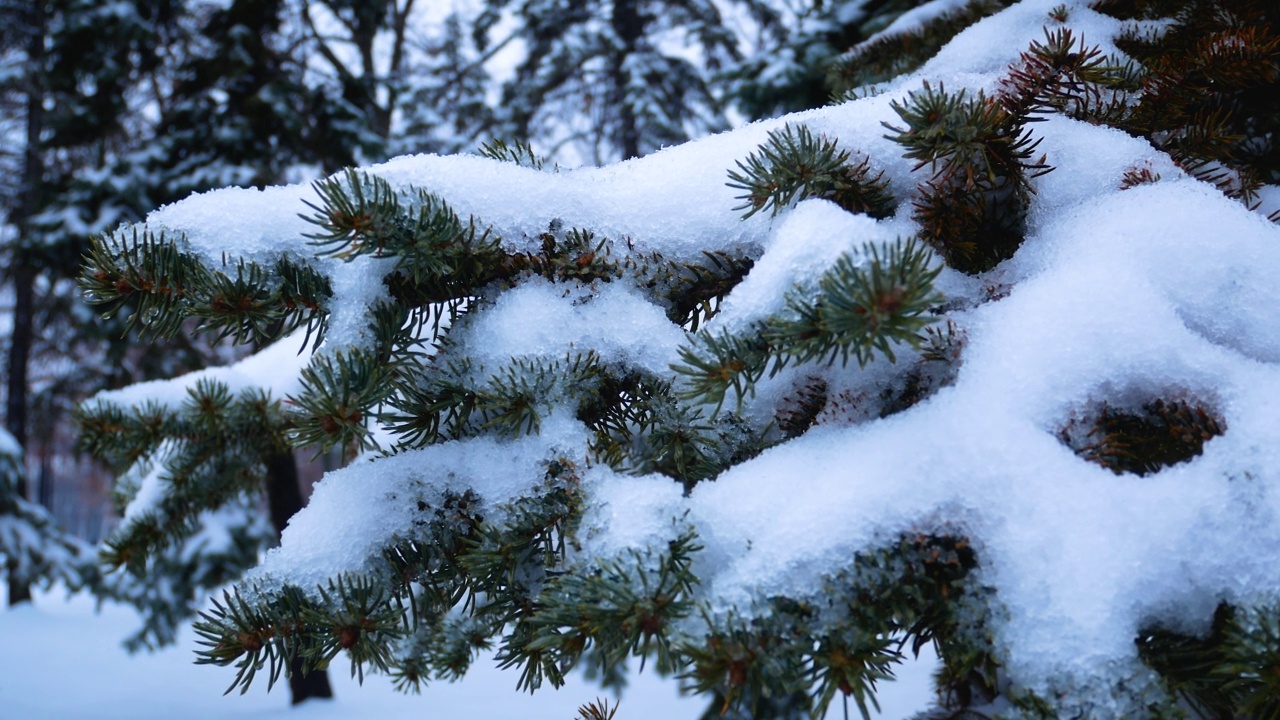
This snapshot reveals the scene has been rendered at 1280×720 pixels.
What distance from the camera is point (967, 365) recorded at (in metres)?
0.91

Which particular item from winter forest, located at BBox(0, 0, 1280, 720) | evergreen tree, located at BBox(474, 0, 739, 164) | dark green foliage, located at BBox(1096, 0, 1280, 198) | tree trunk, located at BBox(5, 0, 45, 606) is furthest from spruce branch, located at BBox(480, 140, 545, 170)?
tree trunk, located at BBox(5, 0, 45, 606)

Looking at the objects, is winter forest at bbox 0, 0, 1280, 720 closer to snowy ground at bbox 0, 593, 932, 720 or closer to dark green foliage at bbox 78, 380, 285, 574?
dark green foliage at bbox 78, 380, 285, 574

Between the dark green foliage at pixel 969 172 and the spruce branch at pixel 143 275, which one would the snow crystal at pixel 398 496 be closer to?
the spruce branch at pixel 143 275

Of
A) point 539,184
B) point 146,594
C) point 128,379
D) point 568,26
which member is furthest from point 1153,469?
point 568,26

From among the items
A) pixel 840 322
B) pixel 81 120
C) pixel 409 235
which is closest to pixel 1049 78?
pixel 840 322

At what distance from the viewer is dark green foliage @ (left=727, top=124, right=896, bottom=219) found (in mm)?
979

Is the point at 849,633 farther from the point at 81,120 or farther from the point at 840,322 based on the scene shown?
the point at 81,120

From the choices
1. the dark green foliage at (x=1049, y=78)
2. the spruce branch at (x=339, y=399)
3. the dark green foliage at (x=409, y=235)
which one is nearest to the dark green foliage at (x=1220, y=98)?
the dark green foliage at (x=1049, y=78)

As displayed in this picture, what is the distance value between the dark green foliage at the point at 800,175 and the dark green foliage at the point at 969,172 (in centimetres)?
8

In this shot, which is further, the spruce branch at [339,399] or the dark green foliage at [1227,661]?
the spruce branch at [339,399]

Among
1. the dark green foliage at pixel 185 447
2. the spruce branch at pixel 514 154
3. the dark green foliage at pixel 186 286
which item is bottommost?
the dark green foliage at pixel 185 447

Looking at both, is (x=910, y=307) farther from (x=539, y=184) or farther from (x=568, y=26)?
(x=568, y=26)

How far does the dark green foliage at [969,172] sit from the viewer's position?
3.04 ft

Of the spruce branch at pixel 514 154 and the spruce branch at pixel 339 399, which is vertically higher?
the spruce branch at pixel 514 154
